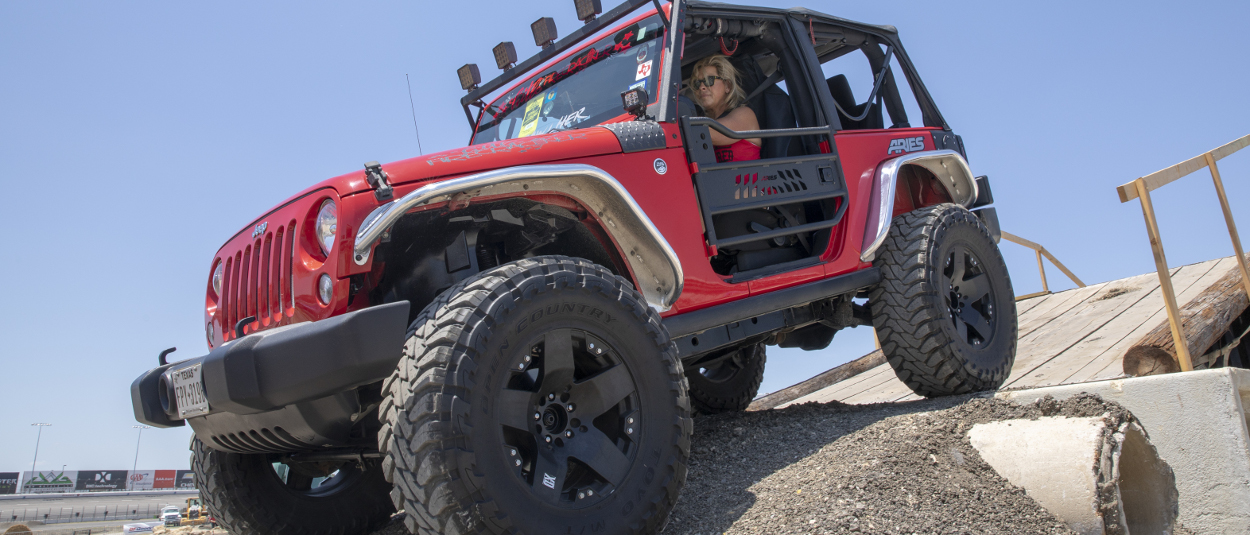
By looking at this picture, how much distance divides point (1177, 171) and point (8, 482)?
67098 mm

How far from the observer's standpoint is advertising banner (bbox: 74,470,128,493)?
56.9m

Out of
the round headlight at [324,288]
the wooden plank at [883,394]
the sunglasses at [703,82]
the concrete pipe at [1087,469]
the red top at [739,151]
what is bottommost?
the wooden plank at [883,394]


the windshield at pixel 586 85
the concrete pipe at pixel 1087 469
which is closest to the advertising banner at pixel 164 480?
the windshield at pixel 586 85

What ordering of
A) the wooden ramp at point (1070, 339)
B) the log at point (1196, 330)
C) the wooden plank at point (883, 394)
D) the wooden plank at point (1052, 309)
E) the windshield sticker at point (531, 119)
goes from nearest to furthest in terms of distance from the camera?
1. the windshield sticker at point (531, 119)
2. the log at point (1196, 330)
3. the wooden ramp at point (1070, 339)
4. the wooden plank at point (883, 394)
5. the wooden plank at point (1052, 309)

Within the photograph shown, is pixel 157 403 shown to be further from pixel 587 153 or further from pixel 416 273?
pixel 587 153

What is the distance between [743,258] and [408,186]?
1.83 m

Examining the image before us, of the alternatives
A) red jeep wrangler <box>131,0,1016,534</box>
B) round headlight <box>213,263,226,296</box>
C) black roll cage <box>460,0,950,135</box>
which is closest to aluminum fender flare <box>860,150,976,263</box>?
red jeep wrangler <box>131,0,1016,534</box>

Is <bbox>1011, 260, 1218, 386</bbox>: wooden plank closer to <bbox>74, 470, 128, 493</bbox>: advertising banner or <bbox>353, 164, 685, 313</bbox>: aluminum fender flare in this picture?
<bbox>353, 164, 685, 313</bbox>: aluminum fender flare

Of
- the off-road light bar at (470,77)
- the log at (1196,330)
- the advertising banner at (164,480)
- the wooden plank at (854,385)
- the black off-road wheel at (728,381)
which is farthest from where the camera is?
the advertising banner at (164,480)

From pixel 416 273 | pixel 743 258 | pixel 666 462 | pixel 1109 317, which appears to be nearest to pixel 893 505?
pixel 666 462

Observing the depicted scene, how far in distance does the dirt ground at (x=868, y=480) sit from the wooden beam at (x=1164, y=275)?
98 centimetres

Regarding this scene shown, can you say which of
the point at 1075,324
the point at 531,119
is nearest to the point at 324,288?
the point at 531,119

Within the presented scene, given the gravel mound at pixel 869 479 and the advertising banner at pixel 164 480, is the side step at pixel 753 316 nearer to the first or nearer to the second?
the gravel mound at pixel 869 479

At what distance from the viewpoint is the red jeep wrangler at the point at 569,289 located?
6.79ft
